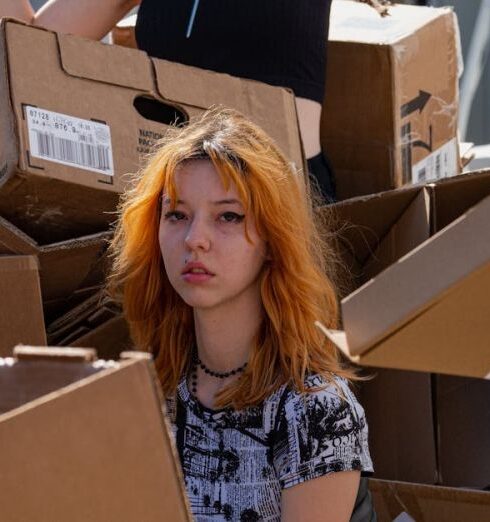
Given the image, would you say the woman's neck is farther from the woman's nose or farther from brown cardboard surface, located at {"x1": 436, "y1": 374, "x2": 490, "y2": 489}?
brown cardboard surface, located at {"x1": 436, "y1": 374, "x2": 490, "y2": 489}

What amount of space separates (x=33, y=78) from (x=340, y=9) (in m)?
0.99

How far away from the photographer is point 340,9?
2.49m

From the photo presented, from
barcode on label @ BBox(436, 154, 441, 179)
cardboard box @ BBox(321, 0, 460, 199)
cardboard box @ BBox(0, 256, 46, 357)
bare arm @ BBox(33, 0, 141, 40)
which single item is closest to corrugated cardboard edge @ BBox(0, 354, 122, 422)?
cardboard box @ BBox(0, 256, 46, 357)

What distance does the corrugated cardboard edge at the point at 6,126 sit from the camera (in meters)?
1.63

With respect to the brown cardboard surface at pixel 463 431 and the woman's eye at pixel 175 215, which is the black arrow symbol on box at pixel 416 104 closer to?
the brown cardboard surface at pixel 463 431

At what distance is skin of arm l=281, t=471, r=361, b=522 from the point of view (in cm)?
133

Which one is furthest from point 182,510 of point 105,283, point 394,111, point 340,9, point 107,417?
point 340,9

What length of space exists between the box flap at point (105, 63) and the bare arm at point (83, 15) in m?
0.35

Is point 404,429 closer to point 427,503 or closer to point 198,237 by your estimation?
point 427,503

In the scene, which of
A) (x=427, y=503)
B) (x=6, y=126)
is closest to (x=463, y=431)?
(x=427, y=503)

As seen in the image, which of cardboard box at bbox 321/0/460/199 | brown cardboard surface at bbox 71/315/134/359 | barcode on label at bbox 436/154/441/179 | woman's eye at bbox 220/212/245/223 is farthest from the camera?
barcode on label at bbox 436/154/441/179

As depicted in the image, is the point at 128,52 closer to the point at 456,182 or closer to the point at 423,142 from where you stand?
the point at 456,182

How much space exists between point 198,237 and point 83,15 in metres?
0.84

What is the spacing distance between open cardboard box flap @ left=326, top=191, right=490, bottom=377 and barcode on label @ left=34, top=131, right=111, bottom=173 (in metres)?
0.93
